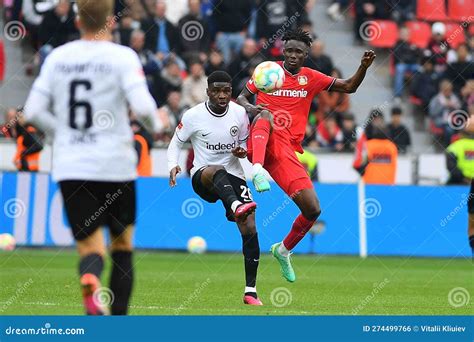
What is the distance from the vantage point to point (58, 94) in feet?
25.1

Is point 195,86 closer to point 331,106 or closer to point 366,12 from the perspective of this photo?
point 331,106

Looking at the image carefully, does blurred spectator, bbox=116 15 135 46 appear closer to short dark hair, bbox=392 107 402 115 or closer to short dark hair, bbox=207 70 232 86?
short dark hair, bbox=392 107 402 115

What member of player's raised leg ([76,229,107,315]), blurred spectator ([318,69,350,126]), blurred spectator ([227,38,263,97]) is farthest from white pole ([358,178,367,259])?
player's raised leg ([76,229,107,315])

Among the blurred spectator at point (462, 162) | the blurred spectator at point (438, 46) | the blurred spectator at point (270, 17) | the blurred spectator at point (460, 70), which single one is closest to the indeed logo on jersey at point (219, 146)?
the blurred spectator at point (462, 162)

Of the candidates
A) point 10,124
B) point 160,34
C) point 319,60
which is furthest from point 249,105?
point 319,60

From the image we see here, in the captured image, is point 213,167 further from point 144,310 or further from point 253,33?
point 253,33

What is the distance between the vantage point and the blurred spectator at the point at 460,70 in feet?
75.2

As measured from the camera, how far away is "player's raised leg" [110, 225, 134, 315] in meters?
7.82

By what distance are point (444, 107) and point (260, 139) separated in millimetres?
11319

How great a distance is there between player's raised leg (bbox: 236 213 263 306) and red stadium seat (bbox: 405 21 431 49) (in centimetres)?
1309

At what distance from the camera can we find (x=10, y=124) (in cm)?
1900

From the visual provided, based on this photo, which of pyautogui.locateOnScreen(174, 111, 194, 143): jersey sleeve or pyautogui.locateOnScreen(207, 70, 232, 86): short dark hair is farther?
pyautogui.locateOnScreen(174, 111, 194, 143): jersey sleeve

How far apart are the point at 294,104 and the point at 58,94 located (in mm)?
4957

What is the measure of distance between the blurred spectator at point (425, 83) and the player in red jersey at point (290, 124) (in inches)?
413
